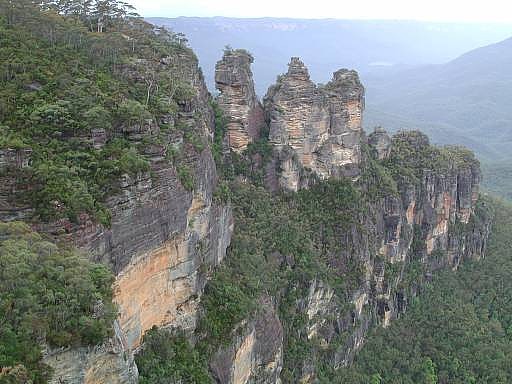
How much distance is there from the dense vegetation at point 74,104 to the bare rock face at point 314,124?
12368 mm

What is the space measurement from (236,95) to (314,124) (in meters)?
6.79

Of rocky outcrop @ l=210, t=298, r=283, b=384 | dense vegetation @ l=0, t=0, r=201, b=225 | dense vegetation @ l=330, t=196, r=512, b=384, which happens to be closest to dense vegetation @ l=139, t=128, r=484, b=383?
rocky outcrop @ l=210, t=298, r=283, b=384

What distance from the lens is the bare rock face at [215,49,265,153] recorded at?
39312 mm

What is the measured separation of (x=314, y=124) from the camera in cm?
4231

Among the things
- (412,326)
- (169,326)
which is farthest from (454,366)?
(169,326)

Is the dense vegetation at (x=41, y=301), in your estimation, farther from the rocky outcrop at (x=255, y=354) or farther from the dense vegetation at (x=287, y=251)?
the rocky outcrop at (x=255, y=354)

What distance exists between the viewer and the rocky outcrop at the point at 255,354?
2653 centimetres

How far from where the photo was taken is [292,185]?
138 feet

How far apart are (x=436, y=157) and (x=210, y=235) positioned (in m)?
32.1

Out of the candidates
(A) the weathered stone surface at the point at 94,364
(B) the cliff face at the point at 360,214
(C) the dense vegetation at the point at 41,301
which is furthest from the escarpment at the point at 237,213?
(C) the dense vegetation at the point at 41,301

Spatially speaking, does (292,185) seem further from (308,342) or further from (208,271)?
(208,271)

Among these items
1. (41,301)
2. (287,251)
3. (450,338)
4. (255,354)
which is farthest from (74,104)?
(450,338)

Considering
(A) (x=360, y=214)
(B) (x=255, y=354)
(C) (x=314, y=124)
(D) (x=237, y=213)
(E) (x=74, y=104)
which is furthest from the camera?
(A) (x=360, y=214)

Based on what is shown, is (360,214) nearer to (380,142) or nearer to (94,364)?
(380,142)
